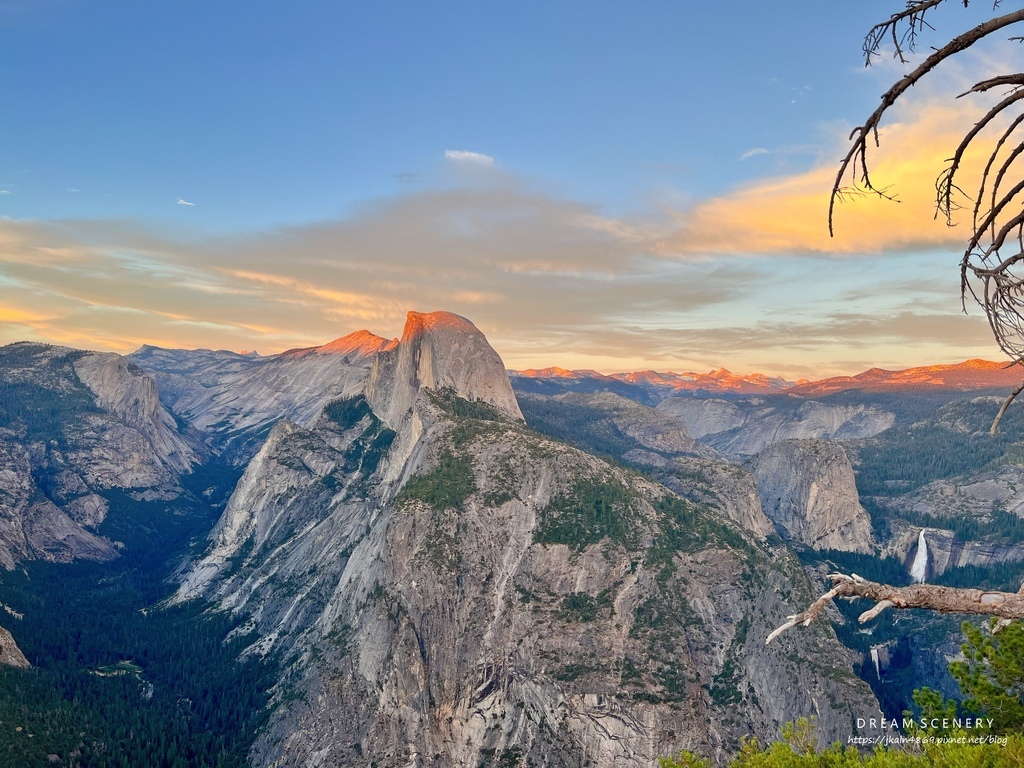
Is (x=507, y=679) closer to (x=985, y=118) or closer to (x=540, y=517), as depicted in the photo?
(x=540, y=517)

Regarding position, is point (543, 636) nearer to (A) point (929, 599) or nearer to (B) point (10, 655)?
(B) point (10, 655)

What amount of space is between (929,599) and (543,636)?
382 feet

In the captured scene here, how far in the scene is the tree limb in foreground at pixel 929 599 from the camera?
41.5ft

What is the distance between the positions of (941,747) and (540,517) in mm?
125074

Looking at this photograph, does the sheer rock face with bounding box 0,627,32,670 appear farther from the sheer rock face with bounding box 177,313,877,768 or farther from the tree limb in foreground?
the tree limb in foreground

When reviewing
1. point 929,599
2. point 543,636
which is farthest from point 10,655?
point 929,599

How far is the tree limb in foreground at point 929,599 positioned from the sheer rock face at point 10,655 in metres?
161

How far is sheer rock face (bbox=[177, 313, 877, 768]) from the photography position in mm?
110250

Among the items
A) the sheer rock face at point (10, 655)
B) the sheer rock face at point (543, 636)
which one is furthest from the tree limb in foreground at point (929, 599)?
the sheer rock face at point (10, 655)

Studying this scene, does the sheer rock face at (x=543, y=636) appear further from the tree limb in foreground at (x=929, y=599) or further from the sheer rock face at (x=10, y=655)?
the tree limb in foreground at (x=929, y=599)

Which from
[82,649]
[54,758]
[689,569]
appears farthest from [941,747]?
[82,649]

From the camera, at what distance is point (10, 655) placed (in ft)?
429

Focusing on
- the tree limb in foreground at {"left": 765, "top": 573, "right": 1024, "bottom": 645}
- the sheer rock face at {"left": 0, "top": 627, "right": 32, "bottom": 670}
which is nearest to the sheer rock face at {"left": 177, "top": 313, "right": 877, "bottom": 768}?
the sheer rock face at {"left": 0, "top": 627, "right": 32, "bottom": 670}

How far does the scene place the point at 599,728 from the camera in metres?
108
